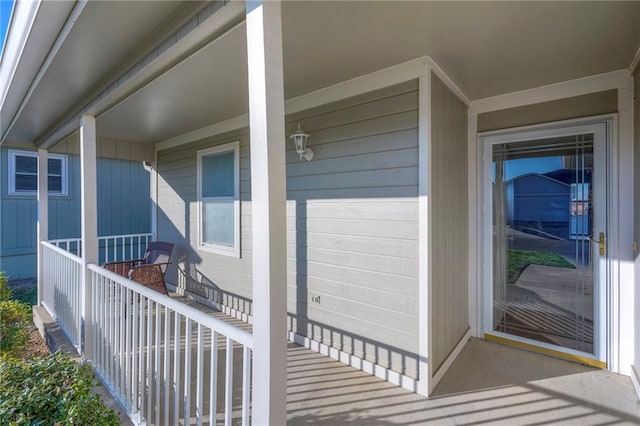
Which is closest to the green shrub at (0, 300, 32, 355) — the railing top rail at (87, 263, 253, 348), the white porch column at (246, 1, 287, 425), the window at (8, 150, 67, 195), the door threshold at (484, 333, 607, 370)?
the railing top rail at (87, 263, 253, 348)

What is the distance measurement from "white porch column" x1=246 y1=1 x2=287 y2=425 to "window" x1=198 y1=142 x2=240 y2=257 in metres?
3.19

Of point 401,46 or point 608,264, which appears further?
point 608,264

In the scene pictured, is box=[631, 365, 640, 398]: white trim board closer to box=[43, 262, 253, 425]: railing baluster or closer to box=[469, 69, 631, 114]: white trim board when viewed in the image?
box=[469, 69, 631, 114]: white trim board

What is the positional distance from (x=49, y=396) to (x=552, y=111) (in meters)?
4.32

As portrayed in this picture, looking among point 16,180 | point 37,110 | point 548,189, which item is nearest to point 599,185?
point 548,189

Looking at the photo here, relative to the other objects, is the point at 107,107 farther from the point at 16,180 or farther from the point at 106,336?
the point at 16,180

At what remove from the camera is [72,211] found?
23.5 ft

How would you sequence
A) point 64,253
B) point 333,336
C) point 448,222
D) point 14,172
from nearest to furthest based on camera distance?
point 448,222 < point 333,336 < point 64,253 < point 14,172

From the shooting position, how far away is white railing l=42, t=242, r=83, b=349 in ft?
11.1

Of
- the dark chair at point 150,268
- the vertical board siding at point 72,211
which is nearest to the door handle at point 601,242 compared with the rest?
the dark chair at point 150,268

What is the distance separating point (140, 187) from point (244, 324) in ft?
18.5

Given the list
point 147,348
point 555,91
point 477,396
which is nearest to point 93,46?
point 147,348

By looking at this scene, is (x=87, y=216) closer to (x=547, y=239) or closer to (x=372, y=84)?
(x=372, y=84)

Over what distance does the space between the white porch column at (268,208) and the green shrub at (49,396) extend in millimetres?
936
